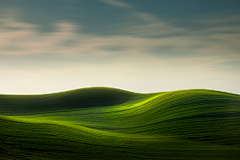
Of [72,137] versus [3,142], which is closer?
[3,142]

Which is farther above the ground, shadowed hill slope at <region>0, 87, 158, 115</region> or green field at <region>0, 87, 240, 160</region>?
shadowed hill slope at <region>0, 87, 158, 115</region>

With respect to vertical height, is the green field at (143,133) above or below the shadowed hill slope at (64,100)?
below

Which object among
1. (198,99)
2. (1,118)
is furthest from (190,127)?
(1,118)

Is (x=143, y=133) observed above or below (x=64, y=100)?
below

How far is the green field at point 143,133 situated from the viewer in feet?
37.7

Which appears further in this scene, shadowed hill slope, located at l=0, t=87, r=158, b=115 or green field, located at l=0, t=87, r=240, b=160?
shadowed hill slope, located at l=0, t=87, r=158, b=115

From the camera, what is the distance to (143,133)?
53.2 ft

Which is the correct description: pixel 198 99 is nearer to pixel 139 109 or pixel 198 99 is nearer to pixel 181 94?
pixel 181 94

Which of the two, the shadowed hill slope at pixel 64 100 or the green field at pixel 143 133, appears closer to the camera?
the green field at pixel 143 133

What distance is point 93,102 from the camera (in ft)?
101

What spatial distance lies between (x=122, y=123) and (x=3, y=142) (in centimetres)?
1005

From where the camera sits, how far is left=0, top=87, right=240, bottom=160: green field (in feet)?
37.7

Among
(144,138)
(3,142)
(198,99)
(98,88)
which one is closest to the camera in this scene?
(3,142)

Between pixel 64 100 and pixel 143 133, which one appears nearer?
pixel 143 133
